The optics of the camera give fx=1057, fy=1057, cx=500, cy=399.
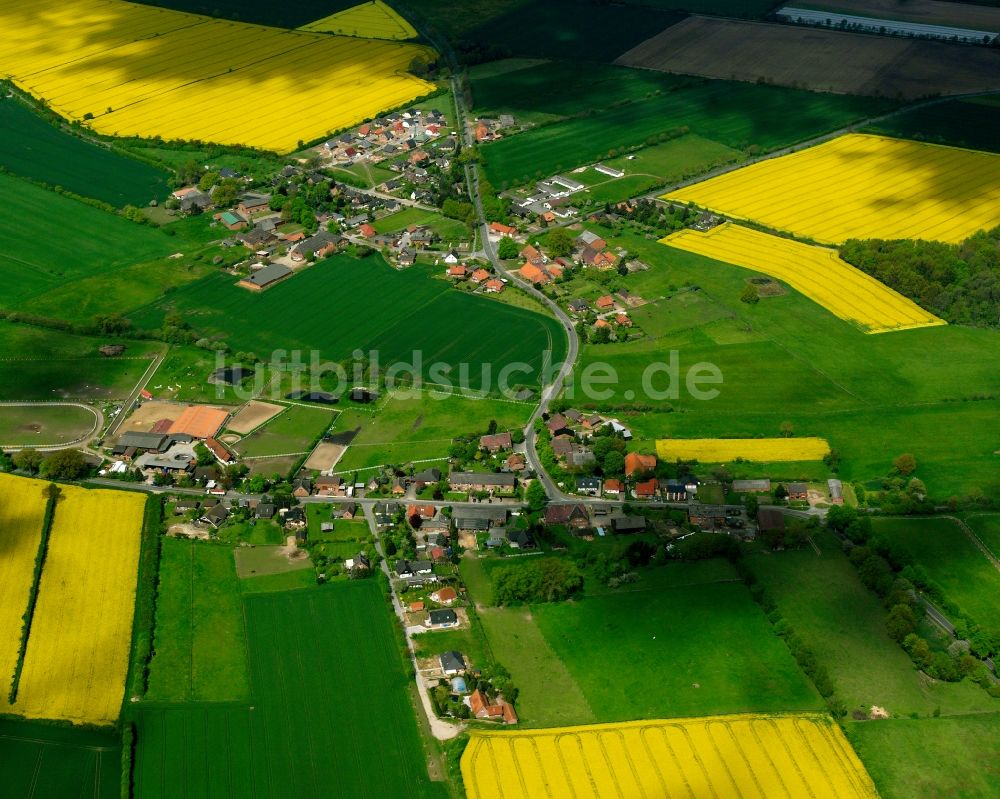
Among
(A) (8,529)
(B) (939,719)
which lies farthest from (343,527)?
(B) (939,719)

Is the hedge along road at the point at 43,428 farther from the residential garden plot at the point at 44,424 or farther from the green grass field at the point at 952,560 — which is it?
the green grass field at the point at 952,560

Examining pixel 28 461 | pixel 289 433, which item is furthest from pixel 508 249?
pixel 28 461

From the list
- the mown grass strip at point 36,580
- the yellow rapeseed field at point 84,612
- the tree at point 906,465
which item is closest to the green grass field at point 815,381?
the tree at point 906,465

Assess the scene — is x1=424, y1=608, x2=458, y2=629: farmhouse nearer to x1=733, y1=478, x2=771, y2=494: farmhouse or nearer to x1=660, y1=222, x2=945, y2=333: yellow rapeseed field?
x1=733, y1=478, x2=771, y2=494: farmhouse

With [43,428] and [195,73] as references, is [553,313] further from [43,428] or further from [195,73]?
[195,73]

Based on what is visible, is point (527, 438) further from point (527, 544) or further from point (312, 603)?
point (312, 603)
